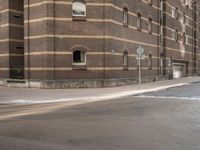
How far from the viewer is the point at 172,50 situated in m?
49.9

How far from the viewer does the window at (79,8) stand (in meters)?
29.5

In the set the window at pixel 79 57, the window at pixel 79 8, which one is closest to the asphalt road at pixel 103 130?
the window at pixel 79 57

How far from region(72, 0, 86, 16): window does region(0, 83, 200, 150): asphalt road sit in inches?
637

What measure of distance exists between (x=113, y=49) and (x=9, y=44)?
9.31m

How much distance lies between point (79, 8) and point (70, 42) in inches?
112

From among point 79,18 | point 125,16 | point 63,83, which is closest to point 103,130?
point 63,83

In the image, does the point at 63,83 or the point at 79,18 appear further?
the point at 79,18

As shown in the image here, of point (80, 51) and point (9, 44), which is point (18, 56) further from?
point (80, 51)

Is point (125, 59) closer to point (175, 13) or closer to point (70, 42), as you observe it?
point (70, 42)

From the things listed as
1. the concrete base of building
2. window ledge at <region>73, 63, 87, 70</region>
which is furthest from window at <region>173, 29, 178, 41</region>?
window ledge at <region>73, 63, 87, 70</region>

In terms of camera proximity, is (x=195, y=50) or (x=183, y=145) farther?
(x=195, y=50)

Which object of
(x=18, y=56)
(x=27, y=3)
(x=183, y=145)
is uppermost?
(x=27, y=3)

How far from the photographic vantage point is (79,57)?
29547mm

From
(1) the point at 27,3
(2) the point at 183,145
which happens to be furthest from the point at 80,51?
(2) the point at 183,145
